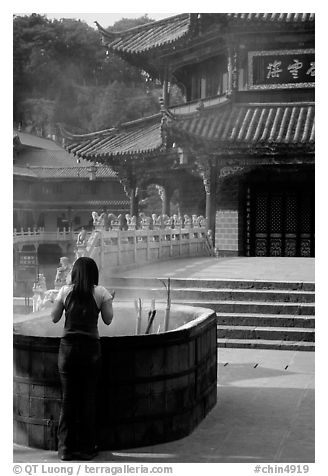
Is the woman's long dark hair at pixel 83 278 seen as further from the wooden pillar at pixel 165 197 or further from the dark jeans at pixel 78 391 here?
the wooden pillar at pixel 165 197

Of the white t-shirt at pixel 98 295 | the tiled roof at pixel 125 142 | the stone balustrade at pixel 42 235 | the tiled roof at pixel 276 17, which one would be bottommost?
the white t-shirt at pixel 98 295

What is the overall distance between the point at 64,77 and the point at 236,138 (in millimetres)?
8021

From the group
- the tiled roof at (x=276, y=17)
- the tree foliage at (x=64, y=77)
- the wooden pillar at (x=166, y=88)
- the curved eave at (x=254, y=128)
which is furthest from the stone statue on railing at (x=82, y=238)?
the wooden pillar at (x=166, y=88)

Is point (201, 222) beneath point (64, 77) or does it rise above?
beneath

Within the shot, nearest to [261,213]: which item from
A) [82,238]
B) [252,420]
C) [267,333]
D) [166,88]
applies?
[166,88]

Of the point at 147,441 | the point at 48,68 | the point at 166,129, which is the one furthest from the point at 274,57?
the point at 147,441

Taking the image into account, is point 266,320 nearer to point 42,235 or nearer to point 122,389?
point 42,235

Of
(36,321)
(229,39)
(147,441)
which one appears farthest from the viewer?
(229,39)

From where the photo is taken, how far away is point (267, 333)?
10609 mm

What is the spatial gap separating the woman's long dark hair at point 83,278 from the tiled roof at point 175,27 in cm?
1028

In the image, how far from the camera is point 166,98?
20.1m

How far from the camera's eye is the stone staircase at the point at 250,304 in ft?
34.5
